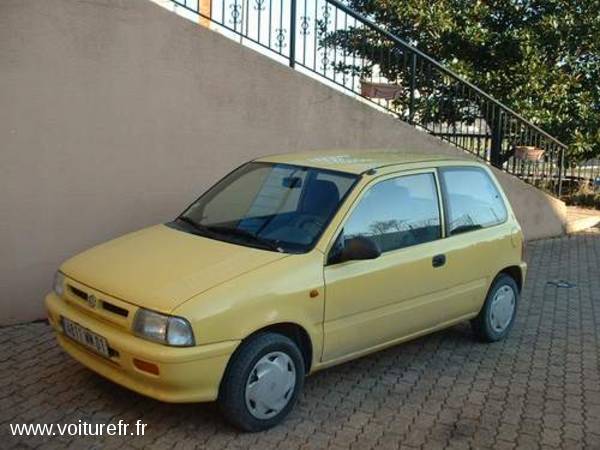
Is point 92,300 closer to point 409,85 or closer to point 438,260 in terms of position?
point 438,260

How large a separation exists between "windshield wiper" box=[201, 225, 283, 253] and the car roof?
2.51 ft

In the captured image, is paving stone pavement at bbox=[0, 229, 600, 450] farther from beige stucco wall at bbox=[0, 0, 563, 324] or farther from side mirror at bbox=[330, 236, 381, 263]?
side mirror at bbox=[330, 236, 381, 263]

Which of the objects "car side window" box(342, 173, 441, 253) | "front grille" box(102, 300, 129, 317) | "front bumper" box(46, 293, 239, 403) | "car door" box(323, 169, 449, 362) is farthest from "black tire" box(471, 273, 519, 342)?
"front grille" box(102, 300, 129, 317)

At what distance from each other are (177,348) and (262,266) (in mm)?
722

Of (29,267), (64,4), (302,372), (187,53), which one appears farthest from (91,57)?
(302,372)

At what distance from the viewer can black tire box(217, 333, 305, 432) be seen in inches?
152

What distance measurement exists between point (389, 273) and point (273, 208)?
89 cm

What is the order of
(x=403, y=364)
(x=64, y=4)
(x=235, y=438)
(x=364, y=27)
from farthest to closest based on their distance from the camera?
(x=364, y=27) < (x=64, y=4) < (x=403, y=364) < (x=235, y=438)

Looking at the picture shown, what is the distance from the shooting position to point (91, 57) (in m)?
5.84

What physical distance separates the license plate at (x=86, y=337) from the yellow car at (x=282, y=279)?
1cm

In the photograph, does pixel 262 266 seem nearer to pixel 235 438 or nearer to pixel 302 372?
pixel 302 372

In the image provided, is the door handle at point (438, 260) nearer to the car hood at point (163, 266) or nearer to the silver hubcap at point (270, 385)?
the car hood at point (163, 266)

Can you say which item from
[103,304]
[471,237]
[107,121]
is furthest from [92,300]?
[471,237]

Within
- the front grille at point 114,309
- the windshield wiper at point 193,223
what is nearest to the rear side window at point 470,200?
the windshield wiper at point 193,223
